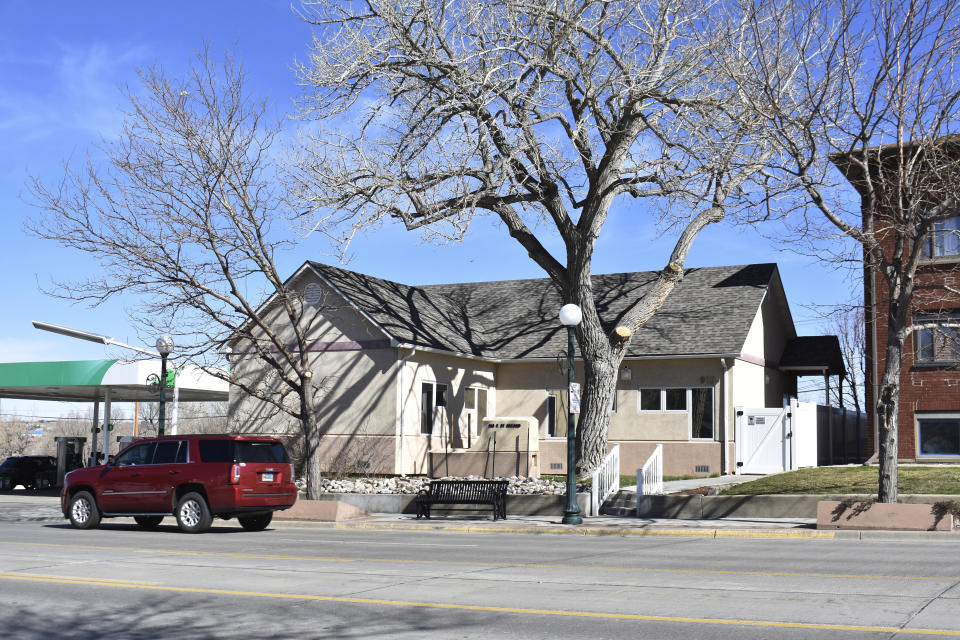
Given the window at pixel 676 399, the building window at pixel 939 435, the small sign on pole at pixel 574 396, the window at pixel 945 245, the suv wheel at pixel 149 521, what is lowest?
the suv wheel at pixel 149 521

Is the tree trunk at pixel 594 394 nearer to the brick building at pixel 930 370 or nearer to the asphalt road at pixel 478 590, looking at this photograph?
the asphalt road at pixel 478 590

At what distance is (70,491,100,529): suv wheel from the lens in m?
21.0

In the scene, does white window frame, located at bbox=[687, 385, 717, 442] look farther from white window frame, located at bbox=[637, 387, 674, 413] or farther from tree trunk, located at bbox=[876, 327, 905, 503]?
tree trunk, located at bbox=[876, 327, 905, 503]

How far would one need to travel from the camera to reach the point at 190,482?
1973cm

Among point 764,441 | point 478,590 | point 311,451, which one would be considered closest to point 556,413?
point 764,441

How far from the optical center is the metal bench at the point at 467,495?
76.5 ft

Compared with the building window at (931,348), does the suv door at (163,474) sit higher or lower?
lower

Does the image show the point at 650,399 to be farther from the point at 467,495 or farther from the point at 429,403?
the point at 467,495

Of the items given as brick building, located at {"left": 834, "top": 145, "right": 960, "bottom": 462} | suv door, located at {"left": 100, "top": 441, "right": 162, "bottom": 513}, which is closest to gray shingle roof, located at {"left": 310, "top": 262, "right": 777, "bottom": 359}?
brick building, located at {"left": 834, "top": 145, "right": 960, "bottom": 462}

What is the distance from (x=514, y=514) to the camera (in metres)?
24.3

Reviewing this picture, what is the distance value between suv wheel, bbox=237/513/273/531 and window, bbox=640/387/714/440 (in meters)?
14.3

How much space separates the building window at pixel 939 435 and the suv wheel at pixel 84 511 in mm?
23747

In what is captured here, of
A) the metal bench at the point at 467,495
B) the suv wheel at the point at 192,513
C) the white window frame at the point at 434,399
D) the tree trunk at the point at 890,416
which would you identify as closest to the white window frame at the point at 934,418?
the tree trunk at the point at 890,416

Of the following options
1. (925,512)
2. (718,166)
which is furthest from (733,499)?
(718,166)
